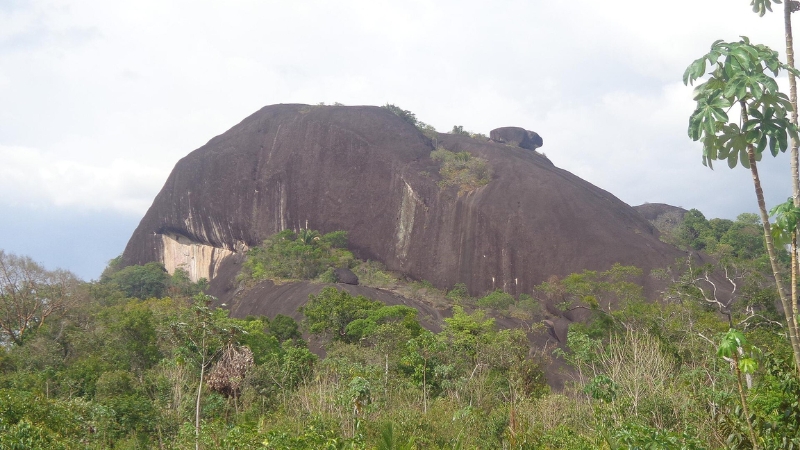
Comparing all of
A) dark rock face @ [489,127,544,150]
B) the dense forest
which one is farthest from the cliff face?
dark rock face @ [489,127,544,150]

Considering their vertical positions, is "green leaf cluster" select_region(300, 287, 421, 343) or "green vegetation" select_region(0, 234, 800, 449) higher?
"green leaf cluster" select_region(300, 287, 421, 343)

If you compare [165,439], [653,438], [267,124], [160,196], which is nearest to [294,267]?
[267,124]

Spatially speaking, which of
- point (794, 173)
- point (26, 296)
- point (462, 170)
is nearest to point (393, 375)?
point (794, 173)

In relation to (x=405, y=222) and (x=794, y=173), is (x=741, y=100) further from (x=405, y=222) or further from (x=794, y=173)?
(x=405, y=222)

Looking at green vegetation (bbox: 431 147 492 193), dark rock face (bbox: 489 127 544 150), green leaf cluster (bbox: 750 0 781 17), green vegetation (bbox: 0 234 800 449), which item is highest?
dark rock face (bbox: 489 127 544 150)

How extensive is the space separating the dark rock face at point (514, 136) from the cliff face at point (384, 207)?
556 cm

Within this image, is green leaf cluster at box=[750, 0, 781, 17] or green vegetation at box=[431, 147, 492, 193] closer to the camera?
green leaf cluster at box=[750, 0, 781, 17]

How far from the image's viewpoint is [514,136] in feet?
149

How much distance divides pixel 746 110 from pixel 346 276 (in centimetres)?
2745

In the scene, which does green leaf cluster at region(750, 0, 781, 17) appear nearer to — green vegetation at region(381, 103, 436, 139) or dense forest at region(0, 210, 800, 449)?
dense forest at region(0, 210, 800, 449)

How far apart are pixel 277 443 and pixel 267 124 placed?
121ft

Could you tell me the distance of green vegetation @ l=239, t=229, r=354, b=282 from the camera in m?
31.4

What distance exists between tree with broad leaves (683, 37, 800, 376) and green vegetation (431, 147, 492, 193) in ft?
99.5

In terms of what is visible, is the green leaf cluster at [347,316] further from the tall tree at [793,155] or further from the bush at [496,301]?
the tall tree at [793,155]
